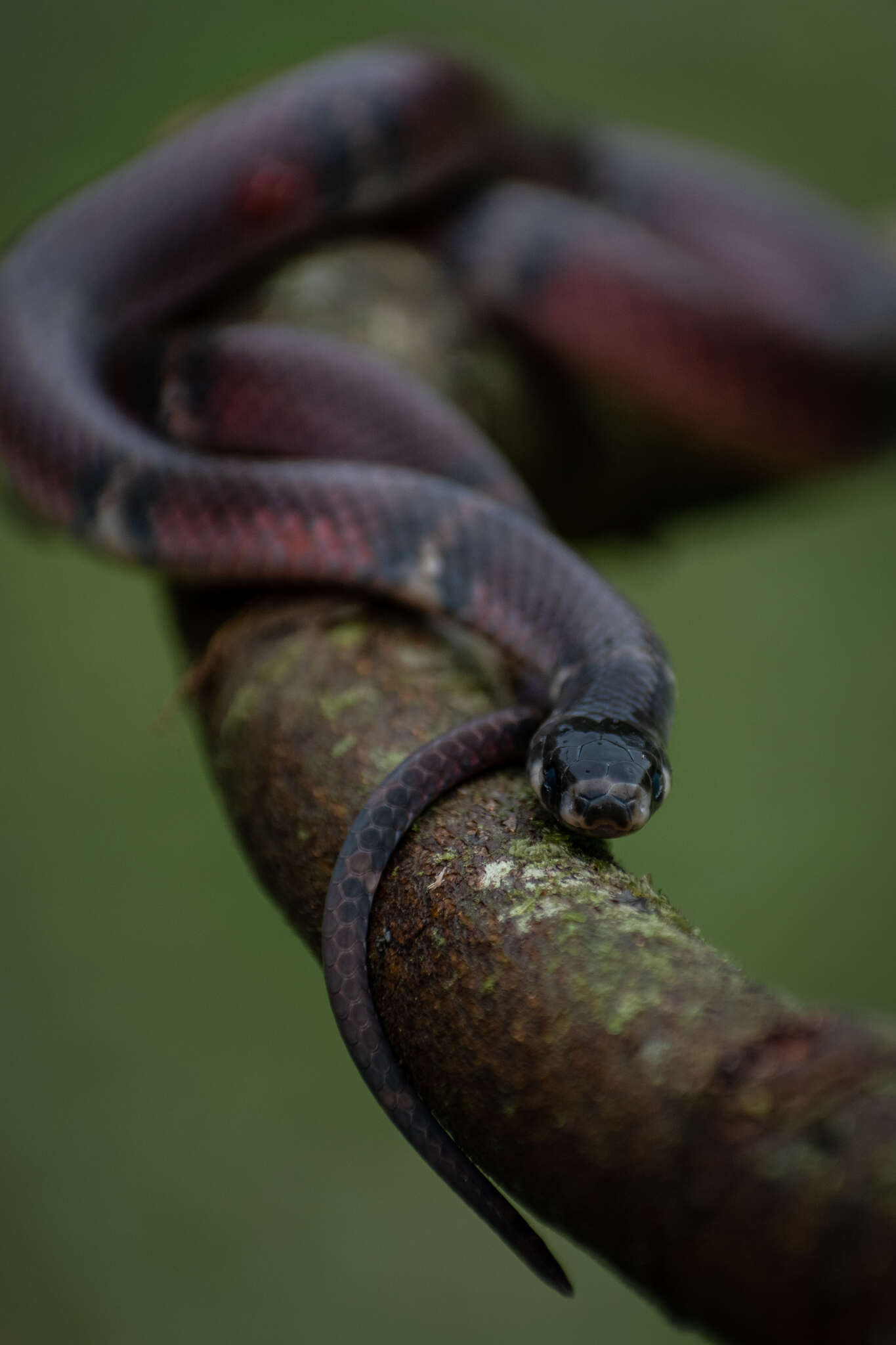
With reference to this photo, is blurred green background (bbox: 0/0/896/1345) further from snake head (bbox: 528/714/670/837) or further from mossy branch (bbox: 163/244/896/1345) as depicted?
snake head (bbox: 528/714/670/837)

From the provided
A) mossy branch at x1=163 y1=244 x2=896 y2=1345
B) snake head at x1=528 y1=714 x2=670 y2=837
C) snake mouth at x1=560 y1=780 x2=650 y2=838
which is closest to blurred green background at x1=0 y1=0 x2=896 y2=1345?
mossy branch at x1=163 y1=244 x2=896 y2=1345

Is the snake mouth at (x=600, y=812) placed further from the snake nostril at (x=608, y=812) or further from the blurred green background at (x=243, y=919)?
the blurred green background at (x=243, y=919)

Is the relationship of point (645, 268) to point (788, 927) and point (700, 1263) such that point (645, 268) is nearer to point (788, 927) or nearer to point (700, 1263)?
point (788, 927)

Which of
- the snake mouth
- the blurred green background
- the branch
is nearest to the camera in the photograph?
the branch

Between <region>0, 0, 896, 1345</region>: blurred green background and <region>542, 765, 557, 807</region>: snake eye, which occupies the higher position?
<region>542, 765, 557, 807</region>: snake eye

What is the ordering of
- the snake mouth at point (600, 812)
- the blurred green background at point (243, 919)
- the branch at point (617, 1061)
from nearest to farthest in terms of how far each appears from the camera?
the branch at point (617, 1061) < the snake mouth at point (600, 812) < the blurred green background at point (243, 919)

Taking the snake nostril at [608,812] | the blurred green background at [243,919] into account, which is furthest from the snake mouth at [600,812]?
the blurred green background at [243,919]
